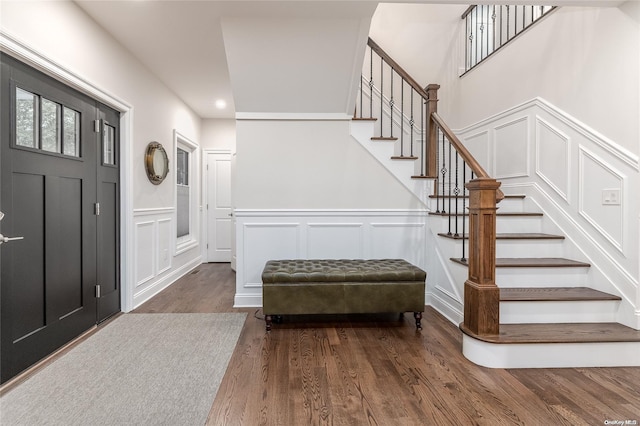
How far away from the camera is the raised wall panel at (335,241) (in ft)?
11.4

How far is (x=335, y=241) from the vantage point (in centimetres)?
349

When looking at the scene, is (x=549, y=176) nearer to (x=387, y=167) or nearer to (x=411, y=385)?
(x=387, y=167)

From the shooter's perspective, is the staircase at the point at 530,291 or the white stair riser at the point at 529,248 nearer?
the staircase at the point at 530,291

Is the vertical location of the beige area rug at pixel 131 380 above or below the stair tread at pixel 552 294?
below

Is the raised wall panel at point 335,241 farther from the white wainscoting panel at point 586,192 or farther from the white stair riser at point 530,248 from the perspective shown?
the white wainscoting panel at point 586,192

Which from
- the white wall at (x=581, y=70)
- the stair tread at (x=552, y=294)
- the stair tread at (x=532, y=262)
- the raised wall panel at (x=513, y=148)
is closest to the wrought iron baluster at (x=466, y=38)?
the white wall at (x=581, y=70)

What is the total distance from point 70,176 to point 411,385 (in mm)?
2782

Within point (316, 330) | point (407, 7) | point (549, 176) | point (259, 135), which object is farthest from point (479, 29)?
point (316, 330)

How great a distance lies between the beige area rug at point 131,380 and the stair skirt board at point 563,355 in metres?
1.78

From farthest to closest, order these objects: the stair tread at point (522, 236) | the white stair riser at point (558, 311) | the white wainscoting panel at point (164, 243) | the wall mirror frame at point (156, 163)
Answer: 1. the white wainscoting panel at point (164, 243)
2. the wall mirror frame at point (156, 163)
3. the stair tread at point (522, 236)
4. the white stair riser at point (558, 311)

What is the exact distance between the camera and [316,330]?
2.79 metres

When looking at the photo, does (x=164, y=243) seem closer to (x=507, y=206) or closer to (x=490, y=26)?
A: (x=507, y=206)

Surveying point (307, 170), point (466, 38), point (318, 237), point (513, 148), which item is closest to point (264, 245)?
point (318, 237)

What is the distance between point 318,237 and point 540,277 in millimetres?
1961
